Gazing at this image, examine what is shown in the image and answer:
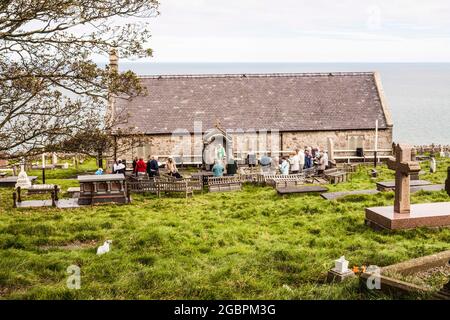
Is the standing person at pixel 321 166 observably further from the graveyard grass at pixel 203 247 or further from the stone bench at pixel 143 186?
the stone bench at pixel 143 186

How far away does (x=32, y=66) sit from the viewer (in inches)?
475

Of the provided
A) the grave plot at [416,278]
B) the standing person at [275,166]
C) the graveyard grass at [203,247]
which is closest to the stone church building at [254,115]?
the standing person at [275,166]

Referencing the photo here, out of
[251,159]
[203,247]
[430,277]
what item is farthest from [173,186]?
[430,277]

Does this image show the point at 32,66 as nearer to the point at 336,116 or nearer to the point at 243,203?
the point at 243,203

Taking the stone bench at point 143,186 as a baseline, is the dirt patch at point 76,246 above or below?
below

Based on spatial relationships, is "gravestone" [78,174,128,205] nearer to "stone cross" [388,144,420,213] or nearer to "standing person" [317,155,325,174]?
"standing person" [317,155,325,174]

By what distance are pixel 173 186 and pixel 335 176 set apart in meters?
8.59

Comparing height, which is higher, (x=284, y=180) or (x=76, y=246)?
(x=284, y=180)

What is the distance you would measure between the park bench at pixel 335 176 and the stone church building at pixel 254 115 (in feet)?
26.4

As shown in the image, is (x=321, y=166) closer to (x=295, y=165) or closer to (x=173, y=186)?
(x=295, y=165)

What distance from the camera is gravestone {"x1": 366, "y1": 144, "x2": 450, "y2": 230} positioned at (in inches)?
585

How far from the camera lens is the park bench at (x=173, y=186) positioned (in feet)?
74.9

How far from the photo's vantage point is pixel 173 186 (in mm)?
22984

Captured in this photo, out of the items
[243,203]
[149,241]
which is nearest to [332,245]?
[149,241]
